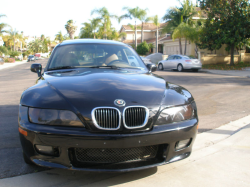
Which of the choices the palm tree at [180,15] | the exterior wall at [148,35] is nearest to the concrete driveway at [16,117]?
the palm tree at [180,15]

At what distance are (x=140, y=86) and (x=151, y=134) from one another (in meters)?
0.67

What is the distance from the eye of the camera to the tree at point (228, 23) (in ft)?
72.2

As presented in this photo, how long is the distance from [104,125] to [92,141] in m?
0.18

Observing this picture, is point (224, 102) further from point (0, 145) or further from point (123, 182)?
point (0, 145)

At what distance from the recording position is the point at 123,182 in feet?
8.86

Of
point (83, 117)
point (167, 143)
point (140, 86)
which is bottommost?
point (167, 143)

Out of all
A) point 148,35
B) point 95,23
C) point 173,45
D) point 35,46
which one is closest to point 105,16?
point 95,23

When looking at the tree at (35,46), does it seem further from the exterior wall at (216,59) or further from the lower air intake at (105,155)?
the lower air intake at (105,155)

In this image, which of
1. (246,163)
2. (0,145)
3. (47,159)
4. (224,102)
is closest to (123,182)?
(47,159)

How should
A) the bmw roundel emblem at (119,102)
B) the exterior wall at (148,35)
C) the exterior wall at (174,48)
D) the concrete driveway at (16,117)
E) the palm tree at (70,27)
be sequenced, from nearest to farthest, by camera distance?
the bmw roundel emblem at (119,102), the concrete driveway at (16,117), the exterior wall at (174,48), the exterior wall at (148,35), the palm tree at (70,27)

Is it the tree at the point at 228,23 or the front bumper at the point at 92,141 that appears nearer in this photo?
the front bumper at the point at 92,141

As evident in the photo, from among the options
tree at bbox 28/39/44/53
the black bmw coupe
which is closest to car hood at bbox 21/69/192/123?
the black bmw coupe

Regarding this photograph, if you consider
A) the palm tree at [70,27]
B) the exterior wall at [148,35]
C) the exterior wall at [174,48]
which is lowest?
the exterior wall at [174,48]

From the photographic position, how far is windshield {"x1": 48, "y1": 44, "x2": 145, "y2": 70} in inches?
155
